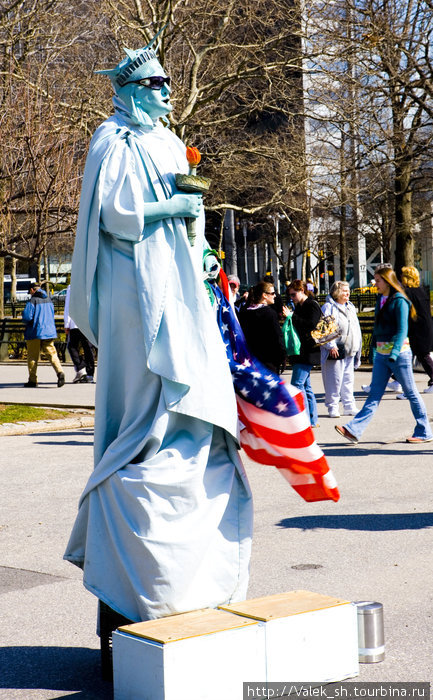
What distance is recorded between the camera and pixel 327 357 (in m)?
13.0

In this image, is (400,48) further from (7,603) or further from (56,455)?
(7,603)

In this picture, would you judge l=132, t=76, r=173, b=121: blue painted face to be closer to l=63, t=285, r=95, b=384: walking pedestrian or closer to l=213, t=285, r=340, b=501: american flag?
l=213, t=285, r=340, b=501: american flag

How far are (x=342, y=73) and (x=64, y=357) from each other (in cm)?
942

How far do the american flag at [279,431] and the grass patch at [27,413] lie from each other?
27.9ft

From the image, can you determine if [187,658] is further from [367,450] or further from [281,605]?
[367,450]

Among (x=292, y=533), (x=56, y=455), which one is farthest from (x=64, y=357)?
(x=292, y=533)

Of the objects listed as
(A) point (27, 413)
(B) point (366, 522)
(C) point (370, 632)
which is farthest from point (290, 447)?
(A) point (27, 413)

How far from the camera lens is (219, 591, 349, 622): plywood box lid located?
3652 mm

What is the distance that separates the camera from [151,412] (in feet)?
12.9

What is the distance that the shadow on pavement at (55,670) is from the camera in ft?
12.7

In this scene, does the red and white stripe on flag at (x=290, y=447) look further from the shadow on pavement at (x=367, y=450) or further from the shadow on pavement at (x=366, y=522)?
the shadow on pavement at (x=367, y=450)

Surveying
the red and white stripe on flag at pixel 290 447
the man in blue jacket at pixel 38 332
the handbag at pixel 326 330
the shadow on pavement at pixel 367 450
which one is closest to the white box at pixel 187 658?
the red and white stripe on flag at pixel 290 447

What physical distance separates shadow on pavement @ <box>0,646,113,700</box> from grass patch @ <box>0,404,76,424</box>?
819 centimetres

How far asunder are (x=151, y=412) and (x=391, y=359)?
6606 mm
